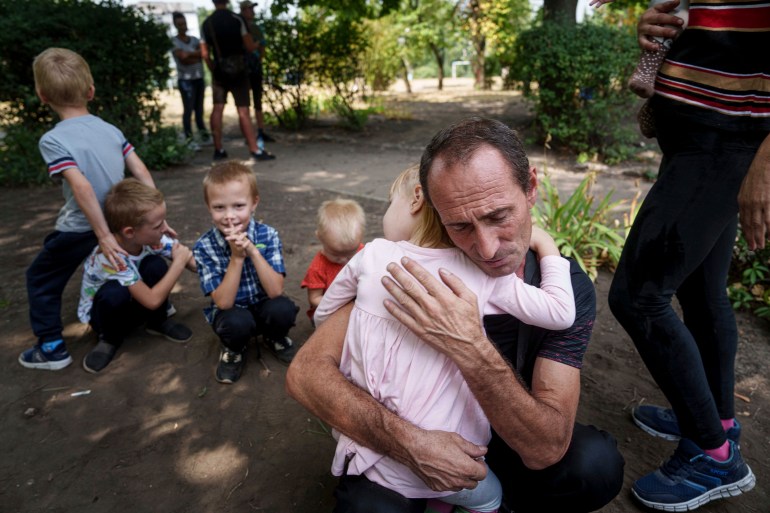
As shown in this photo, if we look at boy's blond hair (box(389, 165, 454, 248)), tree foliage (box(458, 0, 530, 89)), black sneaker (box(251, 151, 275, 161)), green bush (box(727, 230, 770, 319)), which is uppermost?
tree foliage (box(458, 0, 530, 89))

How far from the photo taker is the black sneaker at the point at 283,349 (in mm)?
2932

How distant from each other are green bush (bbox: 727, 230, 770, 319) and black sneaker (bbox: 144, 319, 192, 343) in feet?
11.5

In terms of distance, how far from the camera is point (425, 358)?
142 cm

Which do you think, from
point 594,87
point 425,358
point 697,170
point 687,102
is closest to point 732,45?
point 687,102

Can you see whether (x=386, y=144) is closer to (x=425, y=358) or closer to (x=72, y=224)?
(x=72, y=224)

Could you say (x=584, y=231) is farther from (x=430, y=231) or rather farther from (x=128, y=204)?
(x=128, y=204)

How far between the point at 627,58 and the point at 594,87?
18.5 inches

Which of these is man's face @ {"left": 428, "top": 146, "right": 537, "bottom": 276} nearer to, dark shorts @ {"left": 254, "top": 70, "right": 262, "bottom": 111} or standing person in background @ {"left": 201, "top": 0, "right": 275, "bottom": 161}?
standing person in background @ {"left": 201, "top": 0, "right": 275, "bottom": 161}

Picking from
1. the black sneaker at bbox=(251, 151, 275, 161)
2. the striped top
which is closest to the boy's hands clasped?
the striped top

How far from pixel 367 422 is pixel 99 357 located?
217 cm

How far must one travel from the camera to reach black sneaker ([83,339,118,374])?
287 cm

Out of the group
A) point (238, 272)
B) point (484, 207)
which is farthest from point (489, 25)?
point (484, 207)

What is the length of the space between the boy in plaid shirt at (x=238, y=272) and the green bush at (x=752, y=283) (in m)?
2.88

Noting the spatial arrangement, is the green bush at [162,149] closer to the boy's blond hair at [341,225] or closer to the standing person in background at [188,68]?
the standing person in background at [188,68]
